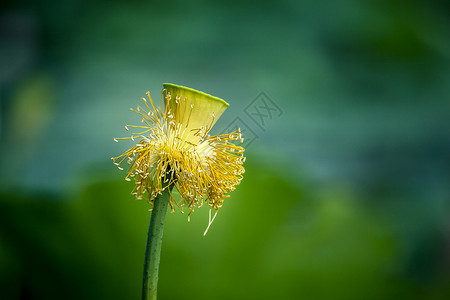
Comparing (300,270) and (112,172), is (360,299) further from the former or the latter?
(112,172)

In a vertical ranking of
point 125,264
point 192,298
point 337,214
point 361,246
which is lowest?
point 192,298

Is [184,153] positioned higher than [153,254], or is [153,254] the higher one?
[184,153]

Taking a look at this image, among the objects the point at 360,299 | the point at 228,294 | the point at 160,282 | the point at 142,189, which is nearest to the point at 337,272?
the point at 360,299

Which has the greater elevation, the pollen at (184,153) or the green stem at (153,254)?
the pollen at (184,153)

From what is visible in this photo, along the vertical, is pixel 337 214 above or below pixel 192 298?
above

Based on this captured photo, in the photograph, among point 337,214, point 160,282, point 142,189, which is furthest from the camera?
point 337,214

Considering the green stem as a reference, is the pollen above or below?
above

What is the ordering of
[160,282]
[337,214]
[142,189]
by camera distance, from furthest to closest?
[337,214]
[160,282]
[142,189]

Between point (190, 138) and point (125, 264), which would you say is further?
point (125, 264)
